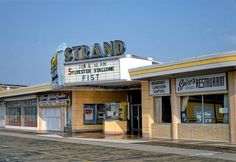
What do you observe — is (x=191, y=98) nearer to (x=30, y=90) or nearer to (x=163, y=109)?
(x=163, y=109)

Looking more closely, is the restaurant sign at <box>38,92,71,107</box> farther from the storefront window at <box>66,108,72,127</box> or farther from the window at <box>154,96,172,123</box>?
the window at <box>154,96,172,123</box>

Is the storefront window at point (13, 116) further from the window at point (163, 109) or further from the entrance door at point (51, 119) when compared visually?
the window at point (163, 109)

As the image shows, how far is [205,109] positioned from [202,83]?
1521mm

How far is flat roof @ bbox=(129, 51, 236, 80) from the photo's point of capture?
19219mm

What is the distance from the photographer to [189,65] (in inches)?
832

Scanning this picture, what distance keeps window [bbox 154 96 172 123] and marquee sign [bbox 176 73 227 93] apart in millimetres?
1458

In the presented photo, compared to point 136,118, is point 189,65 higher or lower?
higher

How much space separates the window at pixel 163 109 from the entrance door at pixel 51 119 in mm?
12572

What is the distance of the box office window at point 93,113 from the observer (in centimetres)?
3344

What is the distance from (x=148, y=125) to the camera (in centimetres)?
2595

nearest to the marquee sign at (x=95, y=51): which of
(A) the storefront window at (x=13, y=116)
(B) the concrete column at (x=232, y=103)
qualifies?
(B) the concrete column at (x=232, y=103)

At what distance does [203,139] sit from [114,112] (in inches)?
390

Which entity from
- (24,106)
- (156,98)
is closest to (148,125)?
(156,98)

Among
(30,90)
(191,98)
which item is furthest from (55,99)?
(191,98)
